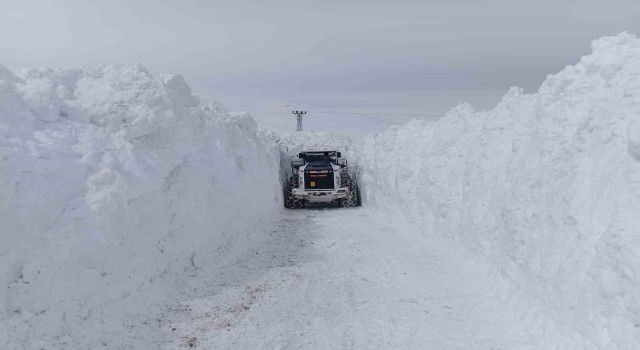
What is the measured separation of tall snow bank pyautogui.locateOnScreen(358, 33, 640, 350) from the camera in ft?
14.8

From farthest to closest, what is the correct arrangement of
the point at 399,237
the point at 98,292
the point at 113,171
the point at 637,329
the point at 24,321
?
the point at 399,237, the point at 113,171, the point at 98,292, the point at 24,321, the point at 637,329

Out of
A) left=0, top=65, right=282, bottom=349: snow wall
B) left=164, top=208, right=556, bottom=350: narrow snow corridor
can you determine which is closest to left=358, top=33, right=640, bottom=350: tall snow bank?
left=164, top=208, right=556, bottom=350: narrow snow corridor

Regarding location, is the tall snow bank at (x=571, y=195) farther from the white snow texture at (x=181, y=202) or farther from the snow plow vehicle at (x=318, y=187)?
the snow plow vehicle at (x=318, y=187)

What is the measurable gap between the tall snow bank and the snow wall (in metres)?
A: 5.52

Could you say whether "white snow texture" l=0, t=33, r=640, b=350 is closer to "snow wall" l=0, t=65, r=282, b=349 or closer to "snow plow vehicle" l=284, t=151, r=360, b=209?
"snow wall" l=0, t=65, r=282, b=349

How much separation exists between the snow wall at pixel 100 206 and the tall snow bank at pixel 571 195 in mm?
5521

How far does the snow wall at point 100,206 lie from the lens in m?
5.54

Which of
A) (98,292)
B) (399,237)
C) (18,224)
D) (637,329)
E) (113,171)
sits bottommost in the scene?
(399,237)

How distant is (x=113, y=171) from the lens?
24.0 feet

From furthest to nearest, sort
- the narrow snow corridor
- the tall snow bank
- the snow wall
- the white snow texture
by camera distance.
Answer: the narrow snow corridor < the snow wall < the white snow texture < the tall snow bank

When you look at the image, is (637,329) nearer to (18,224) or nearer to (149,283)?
(149,283)

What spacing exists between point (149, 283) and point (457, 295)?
539 centimetres

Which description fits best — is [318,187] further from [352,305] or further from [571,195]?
[571,195]

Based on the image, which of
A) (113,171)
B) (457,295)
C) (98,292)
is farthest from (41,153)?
(457,295)
